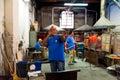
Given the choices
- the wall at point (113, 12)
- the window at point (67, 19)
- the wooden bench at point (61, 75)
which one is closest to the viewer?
the wooden bench at point (61, 75)

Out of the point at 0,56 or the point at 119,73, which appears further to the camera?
the point at 119,73

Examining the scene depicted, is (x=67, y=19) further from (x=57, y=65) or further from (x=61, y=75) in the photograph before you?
(x=61, y=75)

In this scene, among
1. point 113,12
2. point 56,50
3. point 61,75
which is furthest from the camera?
point 113,12

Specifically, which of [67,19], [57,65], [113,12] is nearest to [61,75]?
[57,65]

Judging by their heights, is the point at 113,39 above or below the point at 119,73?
above

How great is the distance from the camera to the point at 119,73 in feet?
31.1

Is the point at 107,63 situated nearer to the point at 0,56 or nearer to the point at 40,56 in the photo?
the point at 40,56

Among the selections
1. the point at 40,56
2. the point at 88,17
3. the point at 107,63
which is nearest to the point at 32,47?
the point at 40,56

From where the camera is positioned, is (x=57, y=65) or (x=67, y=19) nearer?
(x=57, y=65)

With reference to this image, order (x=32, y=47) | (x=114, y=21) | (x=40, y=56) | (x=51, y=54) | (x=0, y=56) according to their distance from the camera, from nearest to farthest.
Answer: (x=51, y=54) → (x=0, y=56) → (x=40, y=56) → (x=32, y=47) → (x=114, y=21)

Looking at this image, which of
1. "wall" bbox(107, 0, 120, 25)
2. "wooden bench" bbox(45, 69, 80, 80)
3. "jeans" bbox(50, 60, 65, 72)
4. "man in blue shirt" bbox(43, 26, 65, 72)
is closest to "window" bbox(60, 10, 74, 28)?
"wall" bbox(107, 0, 120, 25)

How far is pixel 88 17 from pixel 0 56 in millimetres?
15716

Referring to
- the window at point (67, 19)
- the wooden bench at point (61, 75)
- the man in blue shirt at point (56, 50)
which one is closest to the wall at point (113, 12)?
the window at point (67, 19)

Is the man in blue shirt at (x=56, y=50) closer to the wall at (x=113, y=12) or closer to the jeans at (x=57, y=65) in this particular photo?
the jeans at (x=57, y=65)
